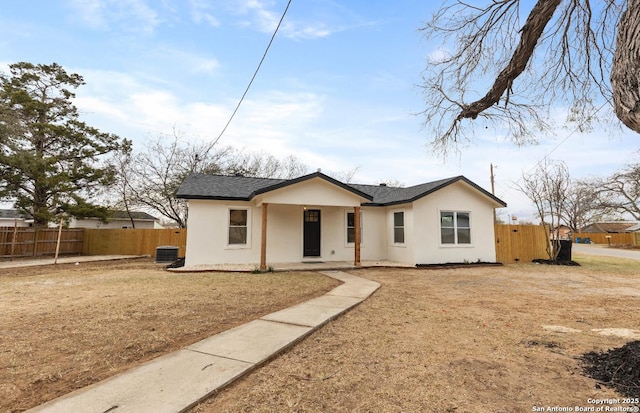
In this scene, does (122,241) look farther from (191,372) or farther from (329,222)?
(191,372)

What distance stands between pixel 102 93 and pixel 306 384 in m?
13.4

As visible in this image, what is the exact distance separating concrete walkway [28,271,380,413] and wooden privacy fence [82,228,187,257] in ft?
49.6

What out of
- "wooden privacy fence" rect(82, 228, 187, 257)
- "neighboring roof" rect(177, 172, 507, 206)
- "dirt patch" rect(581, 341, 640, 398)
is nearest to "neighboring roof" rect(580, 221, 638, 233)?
"neighboring roof" rect(177, 172, 507, 206)

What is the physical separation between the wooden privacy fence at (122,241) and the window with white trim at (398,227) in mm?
12646

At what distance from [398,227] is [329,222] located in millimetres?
2917

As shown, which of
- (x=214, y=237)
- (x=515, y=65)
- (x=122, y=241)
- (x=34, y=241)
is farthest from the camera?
(x=122, y=241)

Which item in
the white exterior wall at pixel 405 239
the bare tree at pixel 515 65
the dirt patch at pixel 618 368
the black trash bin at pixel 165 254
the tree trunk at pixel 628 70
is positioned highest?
the bare tree at pixel 515 65

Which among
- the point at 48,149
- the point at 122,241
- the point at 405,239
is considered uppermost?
A: the point at 48,149

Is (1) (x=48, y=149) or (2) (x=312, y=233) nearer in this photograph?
(2) (x=312, y=233)

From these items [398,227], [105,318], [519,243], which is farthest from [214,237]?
[519,243]

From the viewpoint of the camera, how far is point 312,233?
12172 millimetres

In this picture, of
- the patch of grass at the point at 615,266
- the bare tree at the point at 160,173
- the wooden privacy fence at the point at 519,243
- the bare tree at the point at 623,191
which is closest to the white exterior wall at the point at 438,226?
the wooden privacy fence at the point at 519,243

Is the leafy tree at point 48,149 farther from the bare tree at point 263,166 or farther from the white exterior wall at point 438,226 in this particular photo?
the white exterior wall at point 438,226

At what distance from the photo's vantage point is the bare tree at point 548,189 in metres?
13.8
